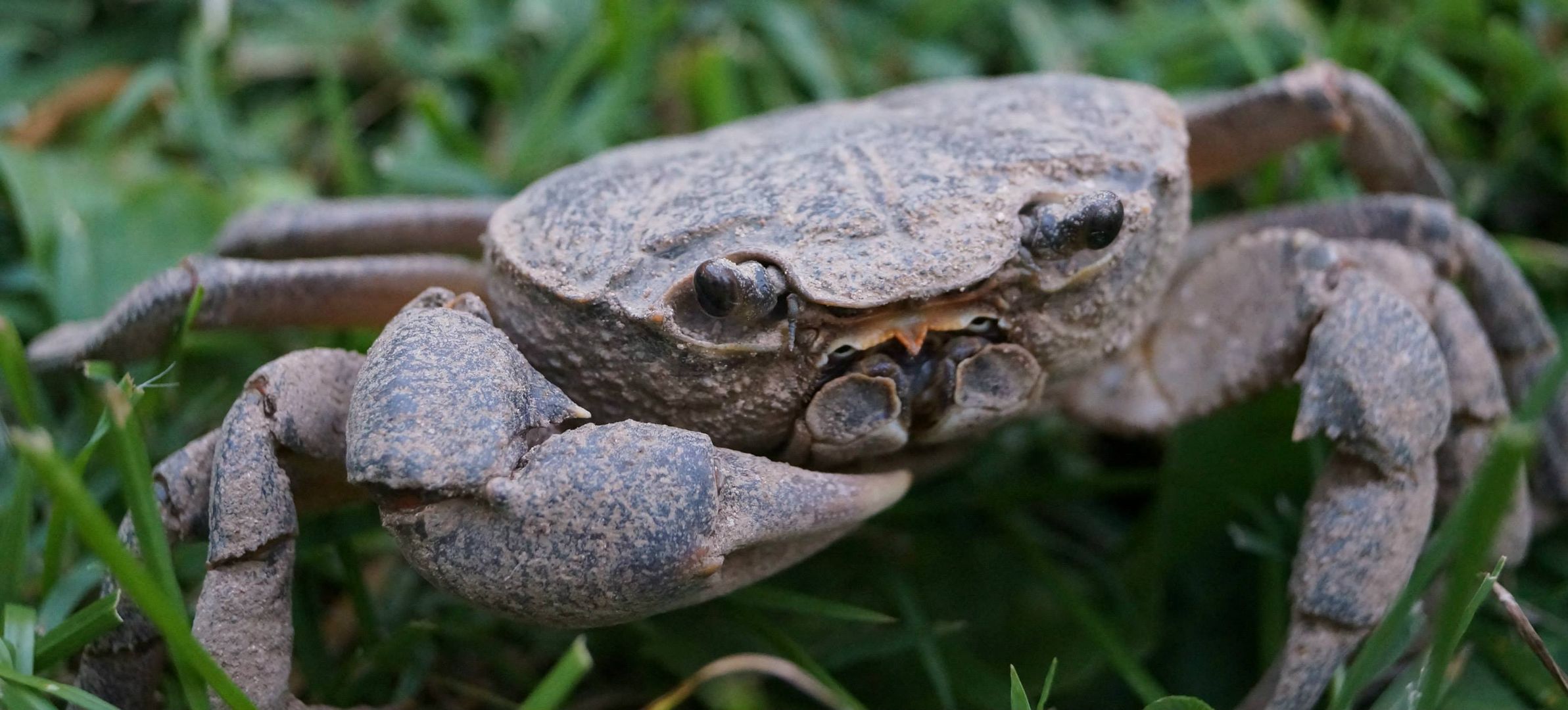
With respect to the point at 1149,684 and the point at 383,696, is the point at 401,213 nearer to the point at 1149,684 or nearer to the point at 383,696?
the point at 383,696

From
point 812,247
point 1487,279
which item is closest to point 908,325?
point 812,247

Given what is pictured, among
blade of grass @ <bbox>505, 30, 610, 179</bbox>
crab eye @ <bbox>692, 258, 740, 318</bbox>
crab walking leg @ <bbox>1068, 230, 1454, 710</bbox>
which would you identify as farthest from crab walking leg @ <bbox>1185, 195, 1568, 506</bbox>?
blade of grass @ <bbox>505, 30, 610, 179</bbox>

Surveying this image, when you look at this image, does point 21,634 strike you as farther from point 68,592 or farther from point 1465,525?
point 1465,525

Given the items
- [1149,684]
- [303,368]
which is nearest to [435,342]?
[303,368]

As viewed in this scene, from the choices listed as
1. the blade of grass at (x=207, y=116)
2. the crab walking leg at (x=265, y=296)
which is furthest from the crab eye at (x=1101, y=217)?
the blade of grass at (x=207, y=116)

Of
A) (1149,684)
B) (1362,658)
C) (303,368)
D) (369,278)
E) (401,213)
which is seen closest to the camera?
(1362,658)

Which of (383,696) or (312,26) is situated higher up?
(312,26)
